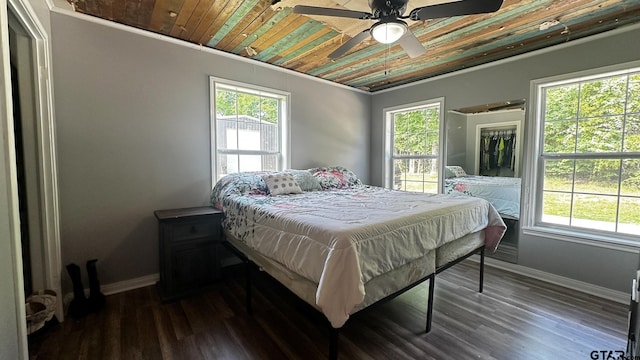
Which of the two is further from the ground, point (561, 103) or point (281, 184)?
point (561, 103)

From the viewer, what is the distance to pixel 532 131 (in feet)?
9.48

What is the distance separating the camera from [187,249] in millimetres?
2357

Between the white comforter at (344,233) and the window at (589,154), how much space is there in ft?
3.14

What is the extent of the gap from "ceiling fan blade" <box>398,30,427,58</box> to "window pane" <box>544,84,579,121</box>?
6.01 ft

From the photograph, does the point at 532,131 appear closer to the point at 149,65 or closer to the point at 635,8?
the point at 635,8

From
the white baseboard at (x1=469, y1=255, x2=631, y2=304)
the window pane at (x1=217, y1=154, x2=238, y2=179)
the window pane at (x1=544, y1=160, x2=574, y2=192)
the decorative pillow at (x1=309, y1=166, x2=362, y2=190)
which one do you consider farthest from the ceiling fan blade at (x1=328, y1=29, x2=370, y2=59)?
the white baseboard at (x1=469, y1=255, x2=631, y2=304)

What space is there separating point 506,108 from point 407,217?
239 cm

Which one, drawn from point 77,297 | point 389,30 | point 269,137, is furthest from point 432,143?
point 77,297

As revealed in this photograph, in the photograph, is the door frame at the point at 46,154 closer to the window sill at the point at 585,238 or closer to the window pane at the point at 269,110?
the window pane at the point at 269,110

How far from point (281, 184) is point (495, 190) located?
260 cm

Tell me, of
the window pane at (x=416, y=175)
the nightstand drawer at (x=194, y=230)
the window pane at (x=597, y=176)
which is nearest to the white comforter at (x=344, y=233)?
the nightstand drawer at (x=194, y=230)

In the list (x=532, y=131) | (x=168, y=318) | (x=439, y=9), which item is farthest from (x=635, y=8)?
(x=168, y=318)

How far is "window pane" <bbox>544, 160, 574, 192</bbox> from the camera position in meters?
2.74

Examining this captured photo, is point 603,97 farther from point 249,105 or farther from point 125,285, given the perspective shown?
point 125,285
